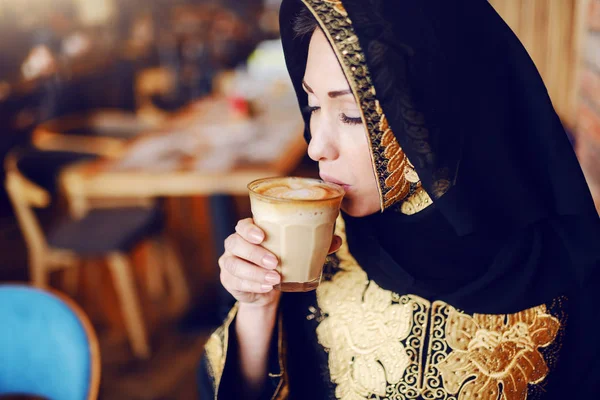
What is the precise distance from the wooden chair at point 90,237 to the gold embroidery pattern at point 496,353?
212 cm

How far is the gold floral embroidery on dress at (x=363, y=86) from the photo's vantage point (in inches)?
30.7

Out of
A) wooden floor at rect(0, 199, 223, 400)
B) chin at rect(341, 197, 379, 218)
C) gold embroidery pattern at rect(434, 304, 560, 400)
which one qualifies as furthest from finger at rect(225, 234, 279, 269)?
wooden floor at rect(0, 199, 223, 400)

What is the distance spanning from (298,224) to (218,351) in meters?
0.38

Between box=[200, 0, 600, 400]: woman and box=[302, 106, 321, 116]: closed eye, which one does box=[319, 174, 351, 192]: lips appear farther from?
box=[302, 106, 321, 116]: closed eye

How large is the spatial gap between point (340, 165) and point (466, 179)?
19cm

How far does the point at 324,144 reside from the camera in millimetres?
831

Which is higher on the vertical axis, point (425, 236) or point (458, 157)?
point (458, 157)

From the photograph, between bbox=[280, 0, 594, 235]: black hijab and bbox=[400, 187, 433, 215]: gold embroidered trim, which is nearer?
bbox=[280, 0, 594, 235]: black hijab

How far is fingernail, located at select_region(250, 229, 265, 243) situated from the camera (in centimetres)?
82

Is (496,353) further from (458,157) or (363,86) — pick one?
(363,86)

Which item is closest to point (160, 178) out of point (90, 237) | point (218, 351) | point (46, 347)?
point (90, 237)

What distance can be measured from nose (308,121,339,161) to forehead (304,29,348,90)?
0.06 metres

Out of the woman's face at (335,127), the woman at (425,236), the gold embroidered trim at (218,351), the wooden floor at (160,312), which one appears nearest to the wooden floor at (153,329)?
the wooden floor at (160,312)

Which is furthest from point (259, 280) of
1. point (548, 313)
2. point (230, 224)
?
point (230, 224)
